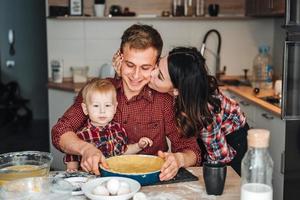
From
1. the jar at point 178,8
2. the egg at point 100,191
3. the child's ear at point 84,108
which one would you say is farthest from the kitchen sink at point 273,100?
the egg at point 100,191

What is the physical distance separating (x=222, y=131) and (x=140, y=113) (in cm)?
41

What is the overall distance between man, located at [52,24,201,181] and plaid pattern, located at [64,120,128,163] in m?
0.05

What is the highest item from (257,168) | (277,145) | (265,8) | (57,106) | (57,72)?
(265,8)

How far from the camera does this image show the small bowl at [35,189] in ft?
5.17

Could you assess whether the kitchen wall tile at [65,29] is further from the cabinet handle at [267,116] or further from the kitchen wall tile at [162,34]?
the cabinet handle at [267,116]

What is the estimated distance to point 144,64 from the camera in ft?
6.70

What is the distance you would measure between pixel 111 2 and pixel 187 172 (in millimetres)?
3141

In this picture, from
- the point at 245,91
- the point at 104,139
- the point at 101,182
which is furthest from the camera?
the point at 245,91

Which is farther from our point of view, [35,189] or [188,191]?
[188,191]

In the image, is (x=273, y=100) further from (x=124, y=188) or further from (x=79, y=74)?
(x=124, y=188)

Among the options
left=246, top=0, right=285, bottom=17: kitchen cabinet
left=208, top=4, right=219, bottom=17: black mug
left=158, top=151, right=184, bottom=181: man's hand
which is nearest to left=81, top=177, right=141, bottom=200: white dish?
left=158, top=151, right=184, bottom=181: man's hand

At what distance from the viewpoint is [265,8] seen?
434cm

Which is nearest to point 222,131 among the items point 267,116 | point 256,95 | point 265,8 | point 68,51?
point 267,116

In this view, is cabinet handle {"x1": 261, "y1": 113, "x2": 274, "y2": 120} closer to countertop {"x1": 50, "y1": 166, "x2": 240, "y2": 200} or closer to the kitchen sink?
the kitchen sink
